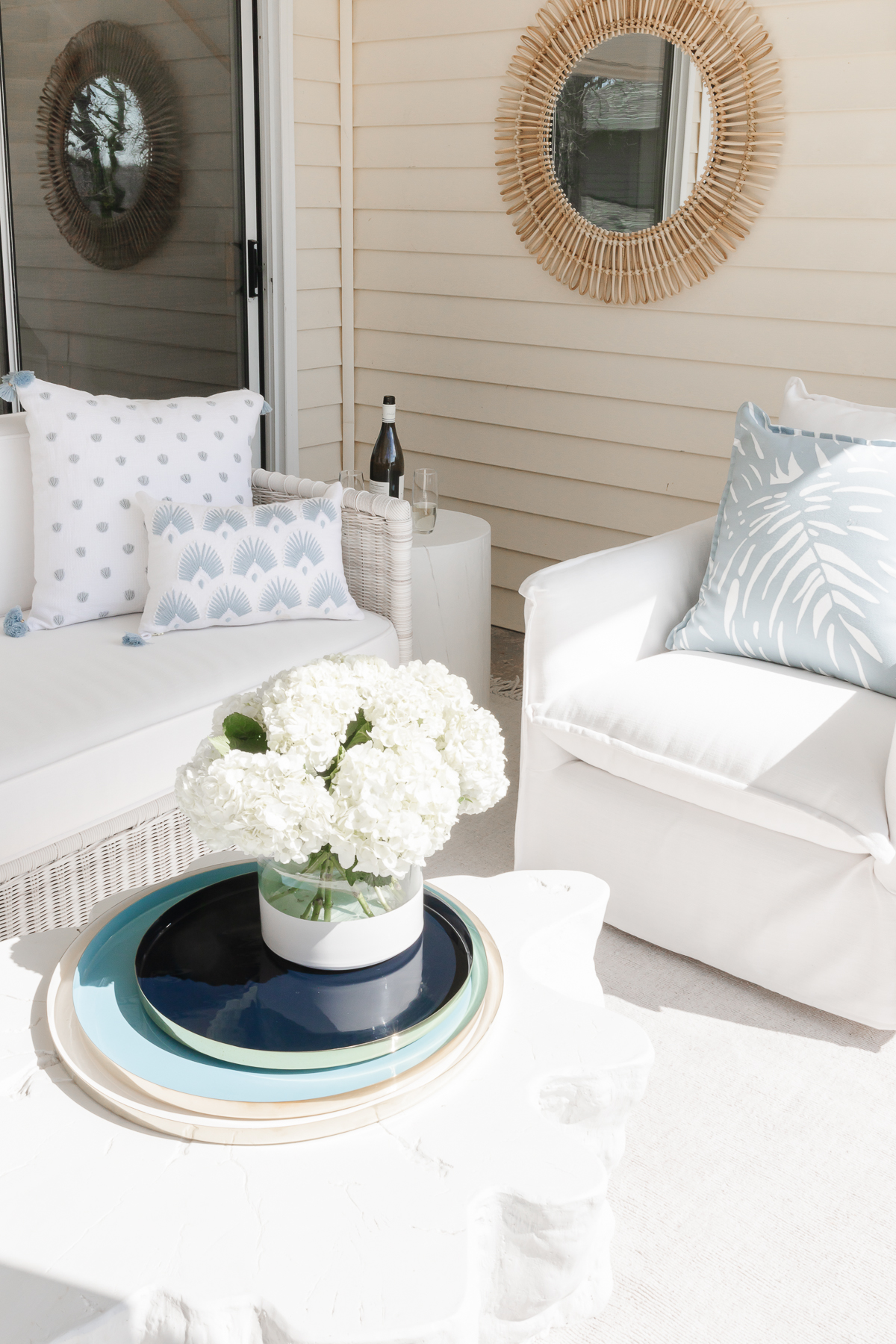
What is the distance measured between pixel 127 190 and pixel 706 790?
2.59 meters

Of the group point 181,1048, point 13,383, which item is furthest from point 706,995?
point 13,383

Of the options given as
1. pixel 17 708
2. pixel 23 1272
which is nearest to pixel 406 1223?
pixel 23 1272

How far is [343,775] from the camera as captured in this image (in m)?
1.11

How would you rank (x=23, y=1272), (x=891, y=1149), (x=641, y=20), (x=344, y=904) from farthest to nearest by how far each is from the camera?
(x=641, y=20) → (x=891, y=1149) → (x=344, y=904) → (x=23, y=1272)

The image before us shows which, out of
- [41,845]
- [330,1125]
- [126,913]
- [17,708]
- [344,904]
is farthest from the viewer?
[17,708]

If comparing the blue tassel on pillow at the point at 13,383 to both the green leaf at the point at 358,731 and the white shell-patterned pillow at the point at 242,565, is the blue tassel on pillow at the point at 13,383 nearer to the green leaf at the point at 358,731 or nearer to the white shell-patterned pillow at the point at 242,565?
the white shell-patterned pillow at the point at 242,565

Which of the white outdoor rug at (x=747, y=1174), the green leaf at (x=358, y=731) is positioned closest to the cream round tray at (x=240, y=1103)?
the green leaf at (x=358, y=731)

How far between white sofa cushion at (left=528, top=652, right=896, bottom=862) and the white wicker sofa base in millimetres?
589

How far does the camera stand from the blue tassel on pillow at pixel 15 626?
2.20 m

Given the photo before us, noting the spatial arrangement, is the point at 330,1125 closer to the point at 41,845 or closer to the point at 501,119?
the point at 41,845

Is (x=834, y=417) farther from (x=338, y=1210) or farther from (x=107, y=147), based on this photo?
(x=107, y=147)

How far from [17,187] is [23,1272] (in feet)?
9.71

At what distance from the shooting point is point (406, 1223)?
A: 96cm

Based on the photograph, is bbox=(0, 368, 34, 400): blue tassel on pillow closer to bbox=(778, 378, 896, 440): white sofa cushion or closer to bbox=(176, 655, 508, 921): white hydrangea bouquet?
bbox=(176, 655, 508, 921): white hydrangea bouquet
